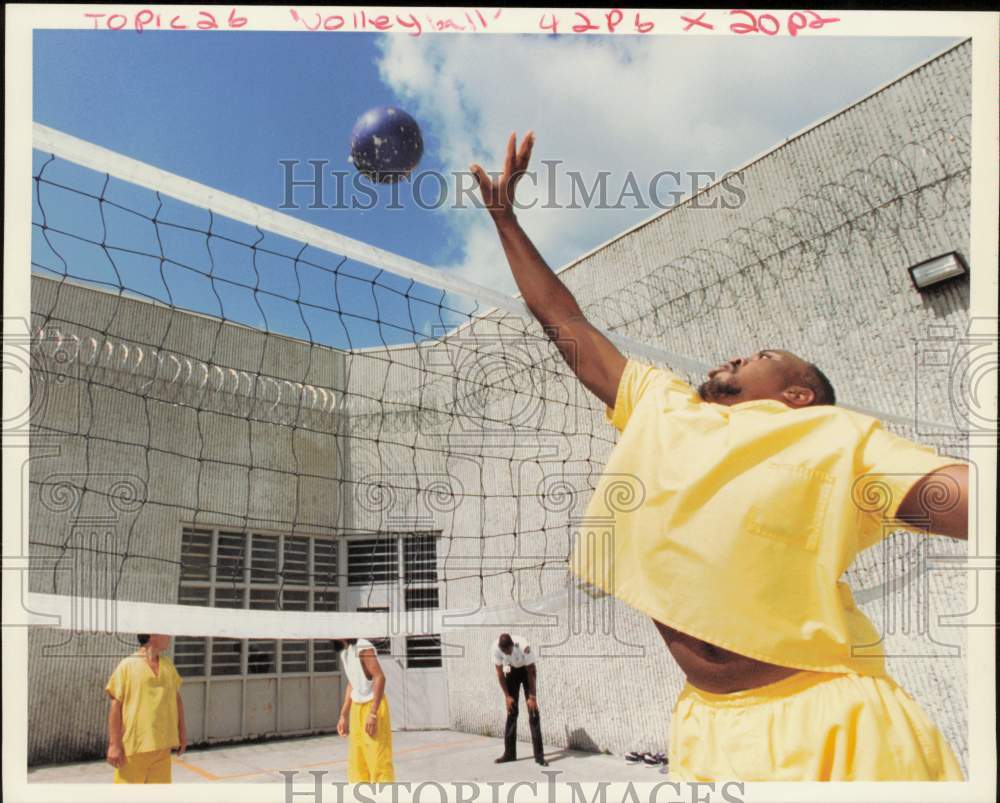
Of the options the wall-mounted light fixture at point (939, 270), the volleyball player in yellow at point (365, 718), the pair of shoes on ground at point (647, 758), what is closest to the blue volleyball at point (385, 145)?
the volleyball player in yellow at point (365, 718)

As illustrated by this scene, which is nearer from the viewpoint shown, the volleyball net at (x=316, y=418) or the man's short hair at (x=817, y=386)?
the man's short hair at (x=817, y=386)

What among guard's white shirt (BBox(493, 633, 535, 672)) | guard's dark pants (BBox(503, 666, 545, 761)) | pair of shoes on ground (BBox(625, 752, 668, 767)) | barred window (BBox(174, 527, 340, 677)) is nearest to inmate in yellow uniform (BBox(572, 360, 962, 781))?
guard's dark pants (BBox(503, 666, 545, 761))

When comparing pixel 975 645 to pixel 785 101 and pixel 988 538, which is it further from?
pixel 785 101

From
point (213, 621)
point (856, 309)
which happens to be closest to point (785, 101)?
point (856, 309)

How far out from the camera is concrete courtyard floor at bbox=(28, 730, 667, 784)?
389 cm

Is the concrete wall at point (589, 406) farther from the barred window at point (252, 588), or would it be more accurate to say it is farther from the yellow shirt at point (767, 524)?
the yellow shirt at point (767, 524)

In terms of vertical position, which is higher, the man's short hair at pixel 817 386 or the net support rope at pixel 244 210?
the net support rope at pixel 244 210

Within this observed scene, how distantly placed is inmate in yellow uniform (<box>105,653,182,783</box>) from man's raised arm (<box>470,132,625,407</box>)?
2.44m

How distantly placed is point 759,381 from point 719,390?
12 centimetres

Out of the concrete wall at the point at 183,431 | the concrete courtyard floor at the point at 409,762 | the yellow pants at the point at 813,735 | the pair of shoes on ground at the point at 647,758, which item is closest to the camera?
the yellow pants at the point at 813,735

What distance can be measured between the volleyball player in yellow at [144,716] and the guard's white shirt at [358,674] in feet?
2.47

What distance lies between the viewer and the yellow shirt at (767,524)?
2029mm

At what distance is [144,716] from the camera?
134 inches

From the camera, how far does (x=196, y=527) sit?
17.7 feet
